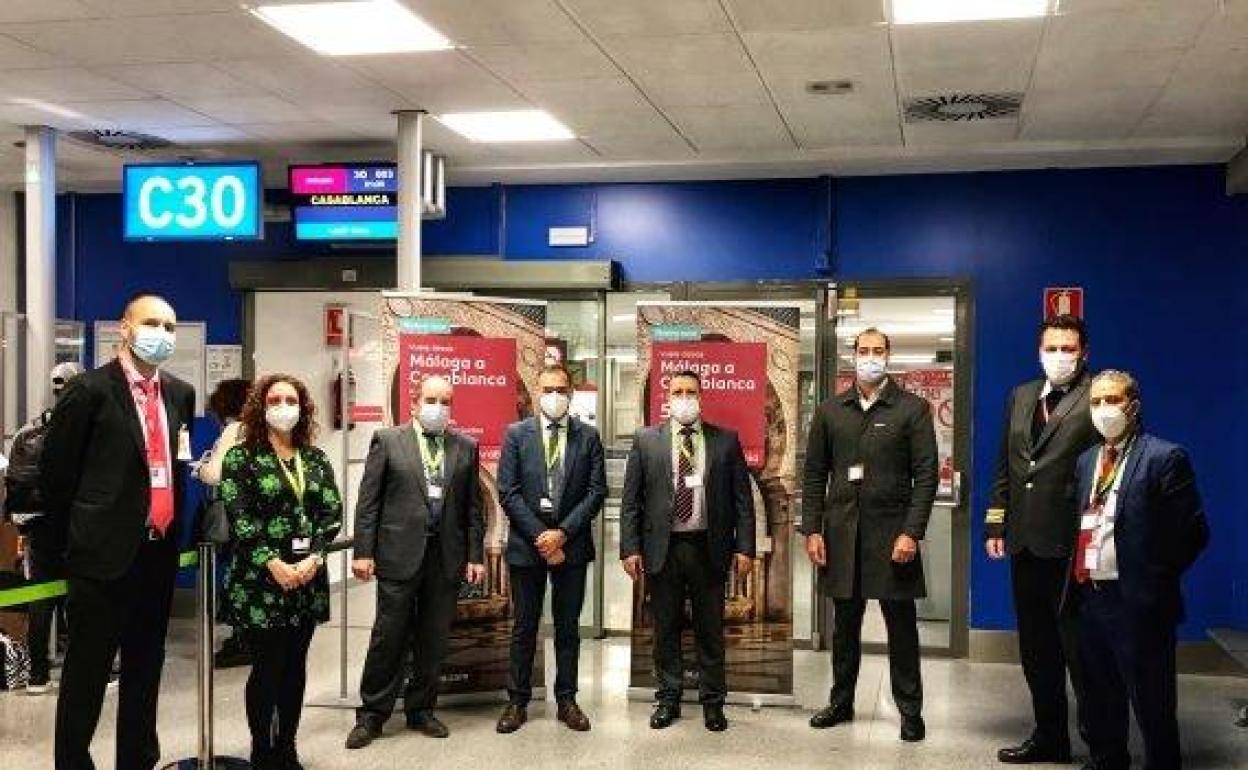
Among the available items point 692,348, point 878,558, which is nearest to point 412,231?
point 692,348

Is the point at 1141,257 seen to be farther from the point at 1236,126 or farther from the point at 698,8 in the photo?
the point at 698,8

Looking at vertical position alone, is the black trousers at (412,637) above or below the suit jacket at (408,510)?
below

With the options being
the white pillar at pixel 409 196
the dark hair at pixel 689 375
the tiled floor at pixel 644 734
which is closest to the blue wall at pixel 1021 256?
the tiled floor at pixel 644 734

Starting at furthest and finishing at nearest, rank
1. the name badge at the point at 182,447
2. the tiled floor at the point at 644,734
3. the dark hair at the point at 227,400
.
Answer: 1. the dark hair at the point at 227,400
2. the tiled floor at the point at 644,734
3. the name badge at the point at 182,447

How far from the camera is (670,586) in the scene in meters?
5.30

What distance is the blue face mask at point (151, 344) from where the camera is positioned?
3.93 meters

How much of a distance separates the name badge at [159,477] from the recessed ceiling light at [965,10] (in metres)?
3.00

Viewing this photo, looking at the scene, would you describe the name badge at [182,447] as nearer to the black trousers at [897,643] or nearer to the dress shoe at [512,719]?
the dress shoe at [512,719]

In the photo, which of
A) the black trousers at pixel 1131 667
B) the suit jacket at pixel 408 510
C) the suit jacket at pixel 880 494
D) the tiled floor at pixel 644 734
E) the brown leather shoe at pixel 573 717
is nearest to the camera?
the black trousers at pixel 1131 667

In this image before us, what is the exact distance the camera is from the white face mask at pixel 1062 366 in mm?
4707

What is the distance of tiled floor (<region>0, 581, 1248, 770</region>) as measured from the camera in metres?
4.82

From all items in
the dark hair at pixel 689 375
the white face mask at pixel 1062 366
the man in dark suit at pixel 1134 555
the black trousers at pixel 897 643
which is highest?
the white face mask at pixel 1062 366

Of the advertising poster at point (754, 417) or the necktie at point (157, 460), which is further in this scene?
the advertising poster at point (754, 417)

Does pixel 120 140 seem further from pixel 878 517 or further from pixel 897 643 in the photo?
pixel 897 643
